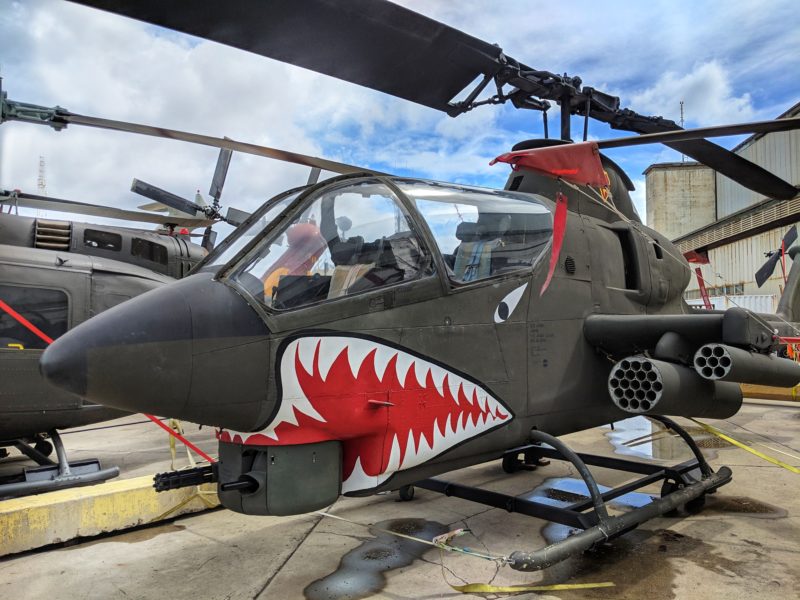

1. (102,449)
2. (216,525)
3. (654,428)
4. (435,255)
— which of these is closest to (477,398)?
(435,255)

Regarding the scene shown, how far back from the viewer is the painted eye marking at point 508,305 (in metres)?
3.72

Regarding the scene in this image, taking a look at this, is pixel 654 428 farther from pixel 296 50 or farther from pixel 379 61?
pixel 296 50

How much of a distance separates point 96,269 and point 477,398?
5.08m

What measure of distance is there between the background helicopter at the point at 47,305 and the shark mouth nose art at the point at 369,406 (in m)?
3.24

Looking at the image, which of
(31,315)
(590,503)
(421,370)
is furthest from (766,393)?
(31,315)

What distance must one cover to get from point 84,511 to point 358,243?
3248 mm

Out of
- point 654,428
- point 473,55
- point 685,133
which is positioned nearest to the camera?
point 685,133

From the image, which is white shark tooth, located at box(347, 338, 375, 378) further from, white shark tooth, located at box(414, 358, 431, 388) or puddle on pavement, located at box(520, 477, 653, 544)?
puddle on pavement, located at box(520, 477, 653, 544)

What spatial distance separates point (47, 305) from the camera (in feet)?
20.1

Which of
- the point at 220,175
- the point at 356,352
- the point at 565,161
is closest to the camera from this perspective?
the point at 356,352

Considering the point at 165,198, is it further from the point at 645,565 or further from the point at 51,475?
the point at 645,565

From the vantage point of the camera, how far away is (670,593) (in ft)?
11.3

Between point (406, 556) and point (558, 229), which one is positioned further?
point (558, 229)

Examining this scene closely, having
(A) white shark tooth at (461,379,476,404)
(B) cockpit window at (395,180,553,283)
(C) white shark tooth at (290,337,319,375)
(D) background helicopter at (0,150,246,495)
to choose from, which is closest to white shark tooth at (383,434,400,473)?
(A) white shark tooth at (461,379,476,404)
